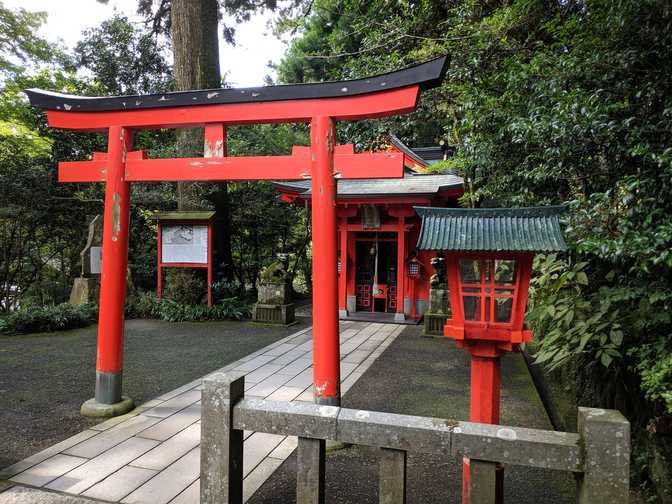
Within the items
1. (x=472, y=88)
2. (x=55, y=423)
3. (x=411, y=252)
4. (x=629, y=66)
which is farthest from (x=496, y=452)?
(x=411, y=252)

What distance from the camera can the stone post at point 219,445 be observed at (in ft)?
6.84

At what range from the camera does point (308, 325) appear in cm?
986

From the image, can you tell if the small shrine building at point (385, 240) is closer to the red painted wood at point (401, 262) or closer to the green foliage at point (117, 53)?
the red painted wood at point (401, 262)

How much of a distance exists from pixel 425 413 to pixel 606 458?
3099 millimetres

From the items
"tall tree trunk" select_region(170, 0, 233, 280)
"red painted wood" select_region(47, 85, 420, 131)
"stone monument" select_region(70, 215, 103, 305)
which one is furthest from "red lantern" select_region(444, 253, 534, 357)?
"stone monument" select_region(70, 215, 103, 305)

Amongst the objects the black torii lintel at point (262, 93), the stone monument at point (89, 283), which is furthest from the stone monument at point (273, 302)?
the black torii lintel at point (262, 93)

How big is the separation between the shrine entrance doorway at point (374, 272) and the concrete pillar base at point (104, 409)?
757 centimetres

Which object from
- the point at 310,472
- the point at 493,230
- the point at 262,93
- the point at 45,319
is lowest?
the point at 45,319

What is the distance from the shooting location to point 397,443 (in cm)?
190

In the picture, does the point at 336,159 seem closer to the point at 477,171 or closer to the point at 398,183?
the point at 477,171

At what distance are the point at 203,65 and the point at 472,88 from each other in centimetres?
817

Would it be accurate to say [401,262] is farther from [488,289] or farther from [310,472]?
[310,472]

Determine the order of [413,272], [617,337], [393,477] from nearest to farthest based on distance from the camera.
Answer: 1. [393,477]
2. [617,337]
3. [413,272]

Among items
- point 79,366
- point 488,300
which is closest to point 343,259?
point 79,366
